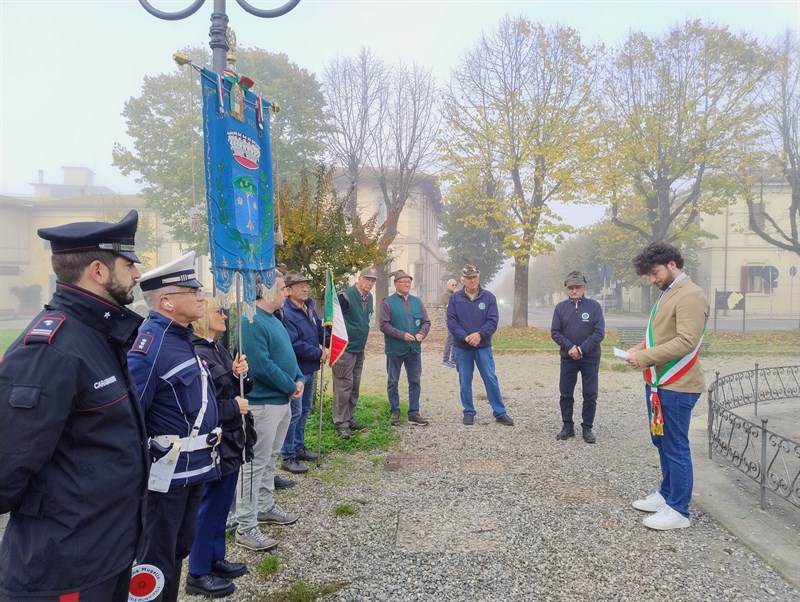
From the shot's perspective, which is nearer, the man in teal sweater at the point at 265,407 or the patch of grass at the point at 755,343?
the man in teal sweater at the point at 265,407

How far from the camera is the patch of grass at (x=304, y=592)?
335cm

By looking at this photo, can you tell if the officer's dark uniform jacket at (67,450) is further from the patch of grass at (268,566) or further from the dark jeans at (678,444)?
the dark jeans at (678,444)

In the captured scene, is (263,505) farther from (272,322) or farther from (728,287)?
(728,287)

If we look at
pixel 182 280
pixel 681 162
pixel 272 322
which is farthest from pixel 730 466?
pixel 681 162

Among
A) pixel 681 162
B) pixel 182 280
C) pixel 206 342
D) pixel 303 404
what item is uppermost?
pixel 681 162

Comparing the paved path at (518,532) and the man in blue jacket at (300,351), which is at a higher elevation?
the man in blue jacket at (300,351)

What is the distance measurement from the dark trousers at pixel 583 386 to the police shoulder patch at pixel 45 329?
5939 millimetres

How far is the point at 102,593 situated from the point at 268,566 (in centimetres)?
187

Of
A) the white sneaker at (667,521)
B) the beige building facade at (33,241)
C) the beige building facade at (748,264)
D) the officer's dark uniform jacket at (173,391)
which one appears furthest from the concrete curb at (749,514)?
the beige building facade at (748,264)

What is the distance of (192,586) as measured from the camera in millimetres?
3455

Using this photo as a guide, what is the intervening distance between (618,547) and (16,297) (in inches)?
1278

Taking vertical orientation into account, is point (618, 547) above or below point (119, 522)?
below

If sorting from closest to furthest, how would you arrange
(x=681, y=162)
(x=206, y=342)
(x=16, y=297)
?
1. (x=206, y=342)
2. (x=681, y=162)
3. (x=16, y=297)

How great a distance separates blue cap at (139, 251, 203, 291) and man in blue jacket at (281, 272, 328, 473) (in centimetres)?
257
